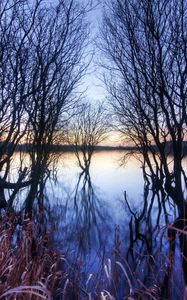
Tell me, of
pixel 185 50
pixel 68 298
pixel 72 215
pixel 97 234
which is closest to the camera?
pixel 68 298

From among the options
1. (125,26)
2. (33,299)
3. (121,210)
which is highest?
(125,26)

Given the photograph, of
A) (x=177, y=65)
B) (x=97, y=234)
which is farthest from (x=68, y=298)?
(x=177, y=65)

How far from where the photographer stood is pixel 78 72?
1512cm

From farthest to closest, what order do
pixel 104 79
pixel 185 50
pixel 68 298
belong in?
pixel 104 79 < pixel 185 50 < pixel 68 298

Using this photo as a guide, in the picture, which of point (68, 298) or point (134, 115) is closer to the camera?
point (68, 298)

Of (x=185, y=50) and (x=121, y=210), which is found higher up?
(x=185, y=50)

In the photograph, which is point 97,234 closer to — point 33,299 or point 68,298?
point 68,298

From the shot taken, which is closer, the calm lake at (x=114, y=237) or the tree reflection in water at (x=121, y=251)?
the tree reflection in water at (x=121, y=251)

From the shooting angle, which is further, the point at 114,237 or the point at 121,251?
the point at 114,237

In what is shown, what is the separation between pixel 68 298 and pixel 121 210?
11208mm

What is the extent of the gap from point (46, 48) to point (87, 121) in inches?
1126

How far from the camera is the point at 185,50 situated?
12.7m

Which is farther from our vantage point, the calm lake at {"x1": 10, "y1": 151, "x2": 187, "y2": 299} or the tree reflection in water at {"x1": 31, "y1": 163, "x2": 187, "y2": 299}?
the calm lake at {"x1": 10, "y1": 151, "x2": 187, "y2": 299}

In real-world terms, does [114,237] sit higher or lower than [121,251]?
lower
